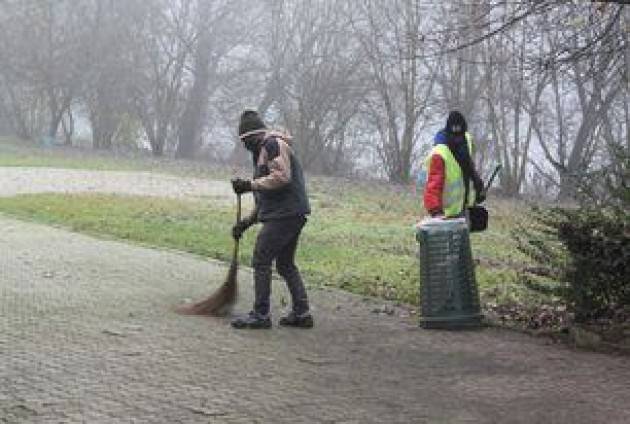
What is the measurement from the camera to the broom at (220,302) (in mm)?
8859

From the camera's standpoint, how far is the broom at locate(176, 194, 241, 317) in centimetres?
886

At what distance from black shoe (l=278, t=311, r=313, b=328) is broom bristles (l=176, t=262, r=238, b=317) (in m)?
0.62

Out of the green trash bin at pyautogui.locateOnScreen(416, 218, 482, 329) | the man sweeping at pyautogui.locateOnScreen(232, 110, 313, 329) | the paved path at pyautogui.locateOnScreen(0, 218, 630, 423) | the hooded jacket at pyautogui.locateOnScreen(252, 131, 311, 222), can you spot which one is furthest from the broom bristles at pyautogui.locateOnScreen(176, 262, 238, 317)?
the green trash bin at pyautogui.locateOnScreen(416, 218, 482, 329)

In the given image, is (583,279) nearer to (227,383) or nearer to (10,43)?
(227,383)

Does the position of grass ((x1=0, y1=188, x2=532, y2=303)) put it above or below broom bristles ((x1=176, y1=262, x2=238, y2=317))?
above

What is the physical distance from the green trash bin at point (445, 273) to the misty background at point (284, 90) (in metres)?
15.5

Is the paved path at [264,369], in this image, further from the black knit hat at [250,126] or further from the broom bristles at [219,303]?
the black knit hat at [250,126]

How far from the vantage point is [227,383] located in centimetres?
649

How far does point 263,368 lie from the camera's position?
6941 mm

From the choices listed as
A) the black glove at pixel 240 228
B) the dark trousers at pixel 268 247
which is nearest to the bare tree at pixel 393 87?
the black glove at pixel 240 228

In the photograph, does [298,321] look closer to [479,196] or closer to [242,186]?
[242,186]

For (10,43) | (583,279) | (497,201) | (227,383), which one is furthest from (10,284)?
(10,43)

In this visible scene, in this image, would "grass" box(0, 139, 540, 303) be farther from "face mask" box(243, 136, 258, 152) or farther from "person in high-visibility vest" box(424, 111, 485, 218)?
"face mask" box(243, 136, 258, 152)

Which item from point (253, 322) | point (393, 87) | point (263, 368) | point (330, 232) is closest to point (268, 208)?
point (253, 322)
